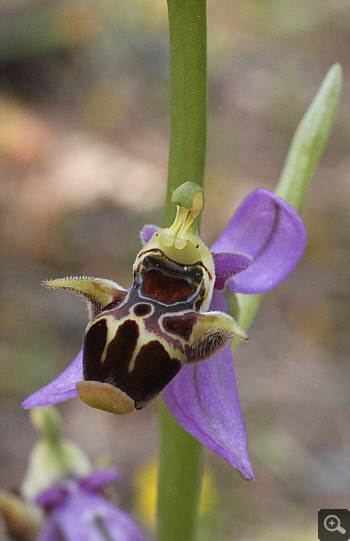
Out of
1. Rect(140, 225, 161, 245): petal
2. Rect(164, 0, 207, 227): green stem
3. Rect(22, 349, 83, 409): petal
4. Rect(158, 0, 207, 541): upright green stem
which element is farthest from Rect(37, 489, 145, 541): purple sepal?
Rect(164, 0, 207, 227): green stem

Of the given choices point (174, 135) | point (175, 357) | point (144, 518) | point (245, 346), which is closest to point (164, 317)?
point (175, 357)

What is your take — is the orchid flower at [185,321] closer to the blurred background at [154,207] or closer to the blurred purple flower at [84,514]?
the blurred purple flower at [84,514]

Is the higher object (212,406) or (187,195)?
(187,195)

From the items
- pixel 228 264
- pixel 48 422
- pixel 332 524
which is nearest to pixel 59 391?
pixel 228 264

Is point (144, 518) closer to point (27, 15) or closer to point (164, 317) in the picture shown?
point (164, 317)

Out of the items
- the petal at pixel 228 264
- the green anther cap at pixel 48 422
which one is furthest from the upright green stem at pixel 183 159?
the green anther cap at pixel 48 422

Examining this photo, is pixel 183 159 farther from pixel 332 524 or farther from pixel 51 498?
pixel 332 524

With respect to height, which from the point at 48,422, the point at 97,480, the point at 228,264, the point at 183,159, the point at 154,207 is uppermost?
the point at 154,207

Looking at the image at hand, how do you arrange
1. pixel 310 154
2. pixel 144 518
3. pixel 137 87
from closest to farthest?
pixel 310 154 < pixel 144 518 < pixel 137 87

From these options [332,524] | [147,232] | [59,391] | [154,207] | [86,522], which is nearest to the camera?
[59,391]
